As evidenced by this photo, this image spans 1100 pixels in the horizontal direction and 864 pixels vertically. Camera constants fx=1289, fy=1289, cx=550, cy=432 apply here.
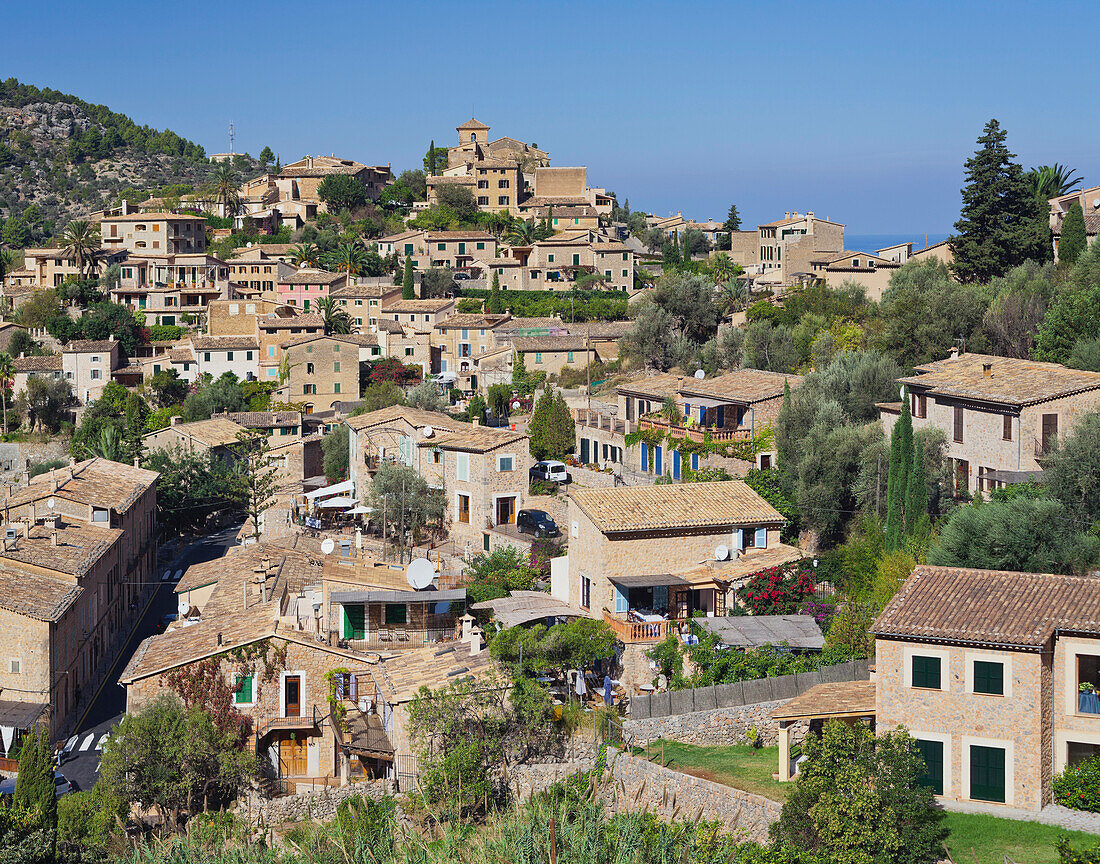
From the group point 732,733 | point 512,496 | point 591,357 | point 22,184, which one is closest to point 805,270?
point 591,357

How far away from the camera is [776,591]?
96.9ft

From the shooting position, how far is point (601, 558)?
2984 centimetres

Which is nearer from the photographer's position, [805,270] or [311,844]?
[311,844]

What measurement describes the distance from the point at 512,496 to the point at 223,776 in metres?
16.2

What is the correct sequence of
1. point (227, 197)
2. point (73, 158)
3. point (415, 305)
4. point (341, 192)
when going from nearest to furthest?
point (415, 305), point (341, 192), point (227, 197), point (73, 158)

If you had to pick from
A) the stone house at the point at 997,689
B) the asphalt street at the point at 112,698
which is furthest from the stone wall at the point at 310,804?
the stone house at the point at 997,689

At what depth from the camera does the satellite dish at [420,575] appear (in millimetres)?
30078

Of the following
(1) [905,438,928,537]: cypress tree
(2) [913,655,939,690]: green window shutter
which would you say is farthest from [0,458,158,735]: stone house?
(1) [905,438,928,537]: cypress tree

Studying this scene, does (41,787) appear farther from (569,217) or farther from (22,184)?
(22,184)

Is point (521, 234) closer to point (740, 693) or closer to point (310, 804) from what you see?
point (740, 693)

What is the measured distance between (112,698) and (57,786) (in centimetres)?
696

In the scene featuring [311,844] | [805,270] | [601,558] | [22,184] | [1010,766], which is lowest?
[311,844]

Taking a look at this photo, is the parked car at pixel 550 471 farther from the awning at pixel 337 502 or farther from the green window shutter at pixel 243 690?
the green window shutter at pixel 243 690

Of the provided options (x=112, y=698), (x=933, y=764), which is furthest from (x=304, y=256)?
(x=933, y=764)
